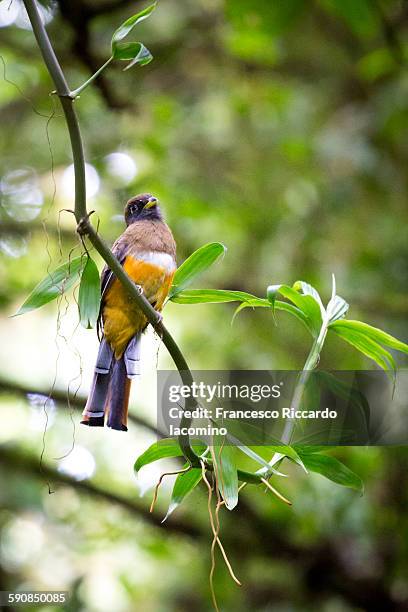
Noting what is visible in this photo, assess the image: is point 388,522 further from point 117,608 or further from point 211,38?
point 211,38

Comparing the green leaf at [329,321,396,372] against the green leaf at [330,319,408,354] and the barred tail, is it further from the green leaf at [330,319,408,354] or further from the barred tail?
the barred tail

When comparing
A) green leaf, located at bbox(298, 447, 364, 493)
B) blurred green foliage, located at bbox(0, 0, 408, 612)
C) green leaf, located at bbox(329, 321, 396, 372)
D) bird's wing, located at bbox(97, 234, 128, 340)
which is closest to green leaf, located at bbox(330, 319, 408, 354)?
green leaf, located at bbox(329, 321, 396, 372)

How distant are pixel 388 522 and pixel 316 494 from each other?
0.28 meters

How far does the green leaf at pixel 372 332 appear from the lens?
0.72 metres

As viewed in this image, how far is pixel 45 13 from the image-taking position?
1.01 metres

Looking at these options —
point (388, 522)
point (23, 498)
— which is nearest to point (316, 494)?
point (388, 522)

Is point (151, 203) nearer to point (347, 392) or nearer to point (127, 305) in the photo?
point (127, 305)

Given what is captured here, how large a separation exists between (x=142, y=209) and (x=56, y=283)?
0.23m

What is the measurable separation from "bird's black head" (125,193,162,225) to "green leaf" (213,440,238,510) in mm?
274

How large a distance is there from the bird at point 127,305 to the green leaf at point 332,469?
21 cm

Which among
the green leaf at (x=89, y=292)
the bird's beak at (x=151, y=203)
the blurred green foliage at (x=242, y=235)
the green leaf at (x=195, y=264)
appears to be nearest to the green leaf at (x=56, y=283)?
the green leaf at (x=89, y=292)

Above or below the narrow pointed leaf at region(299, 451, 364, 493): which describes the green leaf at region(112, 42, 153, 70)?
above

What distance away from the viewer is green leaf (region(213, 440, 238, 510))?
0.61 metres

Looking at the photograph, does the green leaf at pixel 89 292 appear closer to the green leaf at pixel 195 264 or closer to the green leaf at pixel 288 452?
the green leaf at pixel 195 264
